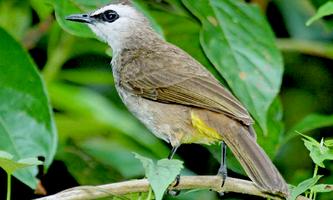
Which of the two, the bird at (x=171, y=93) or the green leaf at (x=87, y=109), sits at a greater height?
the bird at (x=171, y=93)

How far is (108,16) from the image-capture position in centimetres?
461

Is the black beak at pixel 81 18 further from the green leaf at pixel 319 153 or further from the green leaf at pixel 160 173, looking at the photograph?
the green leaf at pixel 319 153

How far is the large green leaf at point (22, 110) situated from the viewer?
13.0 ft

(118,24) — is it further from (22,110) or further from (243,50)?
(22,110)

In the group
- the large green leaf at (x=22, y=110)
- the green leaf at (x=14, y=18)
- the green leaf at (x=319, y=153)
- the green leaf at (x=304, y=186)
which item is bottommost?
the green leaf at (x=14, y=18)

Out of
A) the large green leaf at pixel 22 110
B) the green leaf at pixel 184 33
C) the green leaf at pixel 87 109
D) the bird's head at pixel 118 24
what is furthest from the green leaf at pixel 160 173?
the green leaf at pixel 87 109

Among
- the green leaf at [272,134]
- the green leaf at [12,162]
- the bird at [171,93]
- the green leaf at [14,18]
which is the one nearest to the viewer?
the green leaf at [12,162]

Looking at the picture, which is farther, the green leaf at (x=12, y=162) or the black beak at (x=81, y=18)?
the black beak at (x=81, y=18)

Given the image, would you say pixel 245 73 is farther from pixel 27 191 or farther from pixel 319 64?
pixel 319 64

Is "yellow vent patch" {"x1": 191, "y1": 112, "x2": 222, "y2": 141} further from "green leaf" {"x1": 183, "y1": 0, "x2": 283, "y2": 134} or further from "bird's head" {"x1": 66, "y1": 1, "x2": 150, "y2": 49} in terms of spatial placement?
"bird's head" {"x1": 66, "y1": 1, "x2": 150, "y2": 49}

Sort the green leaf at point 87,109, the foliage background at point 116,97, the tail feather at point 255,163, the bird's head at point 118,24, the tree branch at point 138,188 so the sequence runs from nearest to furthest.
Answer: the tree branch at point 138,188 < the tail feather at point 255,163 < the foliage background at point 116,97 < the bird's head at point 118,24 < the green leaf at point 87,109

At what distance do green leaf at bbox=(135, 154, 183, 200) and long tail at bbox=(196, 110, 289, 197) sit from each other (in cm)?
40

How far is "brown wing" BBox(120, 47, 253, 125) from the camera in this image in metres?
3.88

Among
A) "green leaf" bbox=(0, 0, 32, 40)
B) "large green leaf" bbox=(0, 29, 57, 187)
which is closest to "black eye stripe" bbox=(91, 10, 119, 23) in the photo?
"large green leaf" bbox=(0, 29, 57, 187)
